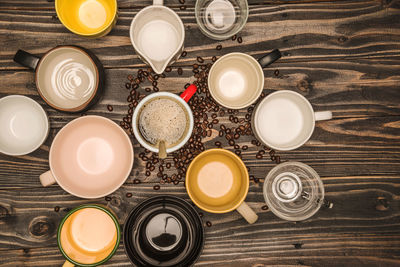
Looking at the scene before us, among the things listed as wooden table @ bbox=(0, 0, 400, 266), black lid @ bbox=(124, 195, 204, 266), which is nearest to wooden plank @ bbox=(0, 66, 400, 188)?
wooden table @ bbox=(0, 0, 400, 266)

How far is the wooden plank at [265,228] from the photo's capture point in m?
1.09

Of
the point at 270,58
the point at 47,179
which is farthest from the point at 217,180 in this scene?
the point at 47,179

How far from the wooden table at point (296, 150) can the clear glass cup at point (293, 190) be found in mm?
42

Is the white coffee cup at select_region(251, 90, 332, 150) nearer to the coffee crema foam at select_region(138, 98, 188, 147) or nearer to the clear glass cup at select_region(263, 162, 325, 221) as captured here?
the clear glass cup at select_region(263, 162, 325, 221)

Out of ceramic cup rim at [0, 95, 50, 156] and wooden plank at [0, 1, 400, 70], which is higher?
wooden plank at [0, 1, 400, 70]

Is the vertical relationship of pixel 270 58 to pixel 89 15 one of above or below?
below

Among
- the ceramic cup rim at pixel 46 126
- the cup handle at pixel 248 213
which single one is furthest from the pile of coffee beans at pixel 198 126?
the ceramic cup rim at pixel 46 126

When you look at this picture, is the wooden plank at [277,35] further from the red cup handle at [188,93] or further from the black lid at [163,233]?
the black lid at [163,233]

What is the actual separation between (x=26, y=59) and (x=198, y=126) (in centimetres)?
63

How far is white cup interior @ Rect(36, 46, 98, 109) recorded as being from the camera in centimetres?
105

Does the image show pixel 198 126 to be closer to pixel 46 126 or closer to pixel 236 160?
pixel 236 160

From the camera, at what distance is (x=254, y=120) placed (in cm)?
106

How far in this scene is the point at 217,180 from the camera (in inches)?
42.6

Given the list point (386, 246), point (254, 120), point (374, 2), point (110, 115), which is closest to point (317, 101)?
point (254, 120)
